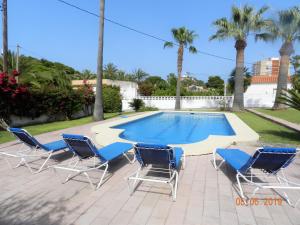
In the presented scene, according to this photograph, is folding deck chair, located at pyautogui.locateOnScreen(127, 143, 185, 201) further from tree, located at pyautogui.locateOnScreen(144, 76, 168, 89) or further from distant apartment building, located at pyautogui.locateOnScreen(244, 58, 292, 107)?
tree, located at pyautogui.locateOnScreen(144, 76, 168, 89)

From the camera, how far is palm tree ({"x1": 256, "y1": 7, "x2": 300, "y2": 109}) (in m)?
21.3

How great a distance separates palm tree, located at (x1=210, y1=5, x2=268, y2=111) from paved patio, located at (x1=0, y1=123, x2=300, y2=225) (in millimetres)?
18774

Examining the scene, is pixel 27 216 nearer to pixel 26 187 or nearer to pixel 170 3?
pixel 26 187

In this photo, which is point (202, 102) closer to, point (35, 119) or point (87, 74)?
point (35, 119)

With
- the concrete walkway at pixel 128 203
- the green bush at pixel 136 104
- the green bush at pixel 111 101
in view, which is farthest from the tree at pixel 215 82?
the concrete walkway at pixel 128 203

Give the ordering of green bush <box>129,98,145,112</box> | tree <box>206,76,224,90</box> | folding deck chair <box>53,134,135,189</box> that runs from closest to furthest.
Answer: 1. folding deck chair <box>53,134,135,189</box>
2. green bush <box>129,98,145,112</box>
3. tree <box>206,76,224,90</box>

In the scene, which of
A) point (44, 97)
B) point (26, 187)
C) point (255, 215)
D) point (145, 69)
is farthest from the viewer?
point (145, 69)

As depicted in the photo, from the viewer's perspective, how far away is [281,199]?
3.79m

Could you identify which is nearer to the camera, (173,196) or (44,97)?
(173,196)

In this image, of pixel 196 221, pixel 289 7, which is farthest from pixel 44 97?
pixel 289 7

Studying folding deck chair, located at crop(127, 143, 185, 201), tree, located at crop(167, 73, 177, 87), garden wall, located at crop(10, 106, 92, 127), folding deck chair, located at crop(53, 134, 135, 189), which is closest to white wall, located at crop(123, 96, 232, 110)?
garden wall, located at crop(10, 106, 92, 127)

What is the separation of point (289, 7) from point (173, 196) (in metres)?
23.5

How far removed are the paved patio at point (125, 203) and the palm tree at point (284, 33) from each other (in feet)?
65.7

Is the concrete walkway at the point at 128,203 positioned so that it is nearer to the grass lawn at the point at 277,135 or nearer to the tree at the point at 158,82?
the grass lawn at the point at 277,135
